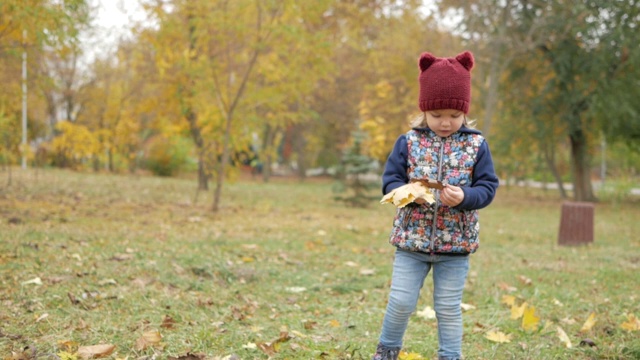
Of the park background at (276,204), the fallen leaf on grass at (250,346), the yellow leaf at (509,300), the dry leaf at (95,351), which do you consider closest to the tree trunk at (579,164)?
the park background at (276,204)

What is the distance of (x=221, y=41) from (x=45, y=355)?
337 inches

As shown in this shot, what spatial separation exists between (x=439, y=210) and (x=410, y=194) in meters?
0.28

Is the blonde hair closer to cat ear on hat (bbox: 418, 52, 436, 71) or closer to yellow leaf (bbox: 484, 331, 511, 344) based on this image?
cat ear on hat (bbox: 418, 52, 436, 71)

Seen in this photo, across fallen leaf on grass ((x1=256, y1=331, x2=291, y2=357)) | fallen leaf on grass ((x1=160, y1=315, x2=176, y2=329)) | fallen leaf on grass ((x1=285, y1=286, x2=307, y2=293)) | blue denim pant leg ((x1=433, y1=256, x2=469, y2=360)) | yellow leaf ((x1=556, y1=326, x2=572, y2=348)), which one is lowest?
fallen leaf on grass ((x1=285, y1=286, x2=307, y2=293))

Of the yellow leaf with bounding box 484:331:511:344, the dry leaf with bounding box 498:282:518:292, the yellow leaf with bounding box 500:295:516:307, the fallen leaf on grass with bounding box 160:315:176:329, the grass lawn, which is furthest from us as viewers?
the dry leaf with bounding box 498:282:518:292

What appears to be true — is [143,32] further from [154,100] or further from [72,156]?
[72,156]

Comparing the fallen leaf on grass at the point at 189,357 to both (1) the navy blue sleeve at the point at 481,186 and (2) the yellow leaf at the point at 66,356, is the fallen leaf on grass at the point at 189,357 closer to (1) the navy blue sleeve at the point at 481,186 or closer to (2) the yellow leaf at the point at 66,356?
(2) the yellow leaf at the point at 66,356

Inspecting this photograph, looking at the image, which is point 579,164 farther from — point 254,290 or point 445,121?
point 445,121

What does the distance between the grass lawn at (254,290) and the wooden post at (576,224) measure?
34 cm

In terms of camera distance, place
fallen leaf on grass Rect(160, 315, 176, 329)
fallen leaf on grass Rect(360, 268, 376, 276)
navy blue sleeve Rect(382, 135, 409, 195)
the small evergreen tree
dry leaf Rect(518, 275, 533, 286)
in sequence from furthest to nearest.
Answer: the small evergreen tree → fallen leaf on grass Rect(360, 268, 376, 276) → dry leaf Rect(518, 275, 533, 286) → fallen leaf on grass Rect(160, 315, 176, 329) → navy blue sleeve Rect(382, 135, 409, 195)

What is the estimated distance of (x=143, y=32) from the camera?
13.6m

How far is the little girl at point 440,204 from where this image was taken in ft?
10.3

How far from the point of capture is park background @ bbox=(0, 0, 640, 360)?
409 cm

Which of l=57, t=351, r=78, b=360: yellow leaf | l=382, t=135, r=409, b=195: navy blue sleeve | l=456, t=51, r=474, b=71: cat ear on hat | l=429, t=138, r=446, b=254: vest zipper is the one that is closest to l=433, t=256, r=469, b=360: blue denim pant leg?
l=429, t=138, r=446, b=254: vest zipper
